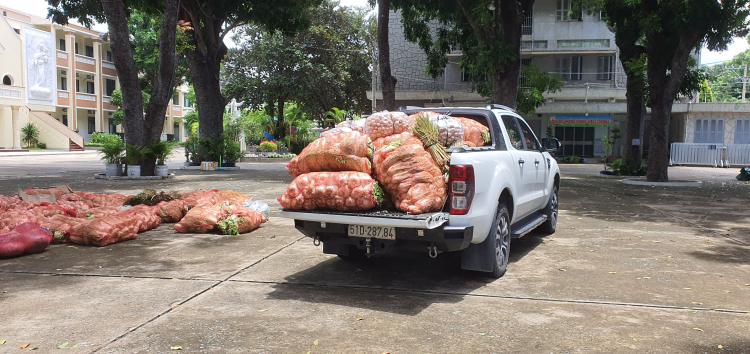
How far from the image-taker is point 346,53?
41.4m

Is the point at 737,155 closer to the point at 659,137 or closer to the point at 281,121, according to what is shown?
the point at 659,137

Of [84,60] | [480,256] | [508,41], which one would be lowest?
[480,256]

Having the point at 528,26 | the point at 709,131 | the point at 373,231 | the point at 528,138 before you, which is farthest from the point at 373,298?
the point at 709,131

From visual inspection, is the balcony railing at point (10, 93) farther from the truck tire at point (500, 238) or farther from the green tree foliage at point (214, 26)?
the truck tire at point (500, 238)

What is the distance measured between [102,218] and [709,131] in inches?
1358

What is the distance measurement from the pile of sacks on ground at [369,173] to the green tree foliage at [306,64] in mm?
32178

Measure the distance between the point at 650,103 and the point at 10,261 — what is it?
1833 centimetres

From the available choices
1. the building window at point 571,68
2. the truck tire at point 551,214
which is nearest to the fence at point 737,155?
the building window at point 571,68

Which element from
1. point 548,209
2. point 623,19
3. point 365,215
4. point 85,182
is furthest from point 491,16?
point 365,215

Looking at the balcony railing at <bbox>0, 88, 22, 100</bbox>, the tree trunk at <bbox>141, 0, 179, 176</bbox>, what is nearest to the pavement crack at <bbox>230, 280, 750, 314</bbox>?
the tree trunk at <bbox>141, 0, 179, 176</bbox>

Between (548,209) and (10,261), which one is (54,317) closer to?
(10,261)

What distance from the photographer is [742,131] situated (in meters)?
33.2

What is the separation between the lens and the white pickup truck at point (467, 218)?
5.16m

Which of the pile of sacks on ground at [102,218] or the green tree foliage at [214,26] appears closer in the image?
the pile of sacks on ground at [102,218]
